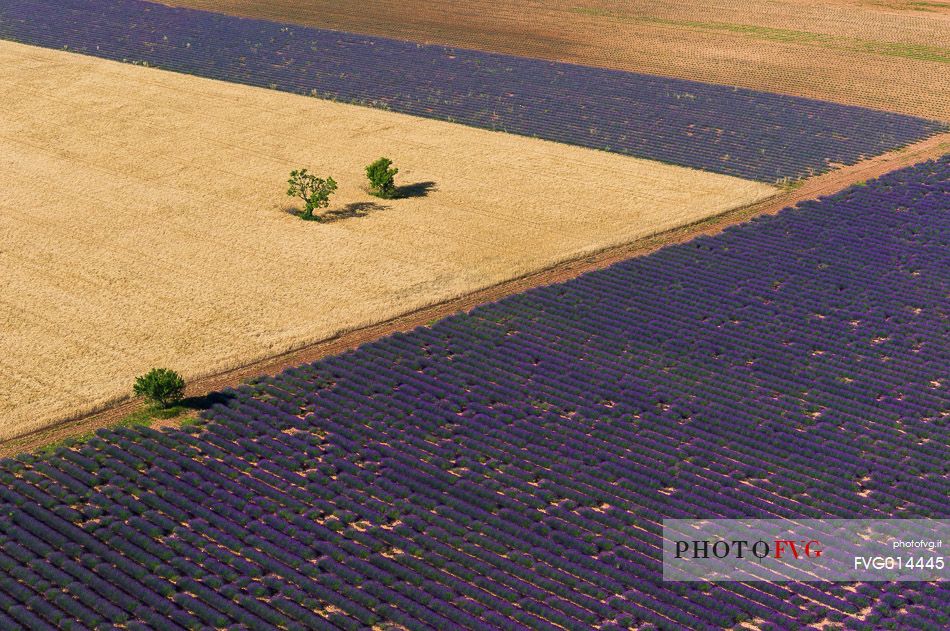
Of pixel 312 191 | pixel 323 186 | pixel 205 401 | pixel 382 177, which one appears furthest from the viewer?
pixel 382 177

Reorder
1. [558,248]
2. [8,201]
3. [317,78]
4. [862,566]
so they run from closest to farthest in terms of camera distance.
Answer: [862,566], [558,248], [8,201], [317,78]

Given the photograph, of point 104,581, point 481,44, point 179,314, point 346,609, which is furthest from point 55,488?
point 481,44

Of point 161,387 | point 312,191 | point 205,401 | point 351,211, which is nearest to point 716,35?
point 351,211

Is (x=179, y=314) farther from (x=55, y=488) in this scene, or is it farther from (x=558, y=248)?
(x=558, y=248)

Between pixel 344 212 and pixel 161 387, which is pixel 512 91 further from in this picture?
pixel 161 387

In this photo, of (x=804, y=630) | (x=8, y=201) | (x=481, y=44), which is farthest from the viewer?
(x=481, y=44)

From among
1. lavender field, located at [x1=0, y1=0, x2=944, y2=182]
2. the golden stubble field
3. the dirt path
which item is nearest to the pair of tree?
the golden stubble field
